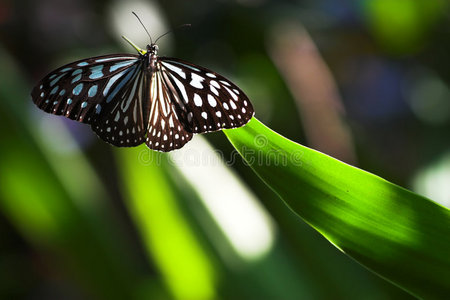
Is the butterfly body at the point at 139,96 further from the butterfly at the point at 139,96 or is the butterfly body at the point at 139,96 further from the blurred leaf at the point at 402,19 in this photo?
the blurred leaf at the point at 402,19

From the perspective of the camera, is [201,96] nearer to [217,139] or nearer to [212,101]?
[212,101]

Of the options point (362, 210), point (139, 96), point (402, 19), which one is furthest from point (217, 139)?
point (362, 210)

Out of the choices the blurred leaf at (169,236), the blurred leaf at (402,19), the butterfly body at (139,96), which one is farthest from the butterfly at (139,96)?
the blurred leaf at (402,19)

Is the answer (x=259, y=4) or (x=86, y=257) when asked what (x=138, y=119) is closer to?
(x=86, y=257)

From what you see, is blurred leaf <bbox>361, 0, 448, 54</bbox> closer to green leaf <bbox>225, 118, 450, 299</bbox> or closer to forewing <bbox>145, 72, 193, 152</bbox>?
forewing <bbox>145, 72, 193, 152</bbox>

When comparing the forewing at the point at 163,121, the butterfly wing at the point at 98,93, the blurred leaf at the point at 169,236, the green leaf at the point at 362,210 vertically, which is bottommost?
the blurred leaf at the point at 169,236

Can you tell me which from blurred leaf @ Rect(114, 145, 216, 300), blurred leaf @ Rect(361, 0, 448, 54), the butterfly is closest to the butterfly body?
the butterfly

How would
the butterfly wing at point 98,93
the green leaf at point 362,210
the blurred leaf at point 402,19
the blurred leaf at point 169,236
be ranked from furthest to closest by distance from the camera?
the blurred leaf at point 402,19, the blurred leaf at point 169,236, the butterfly wing at point 98,93, the green leaf at point 362,210
